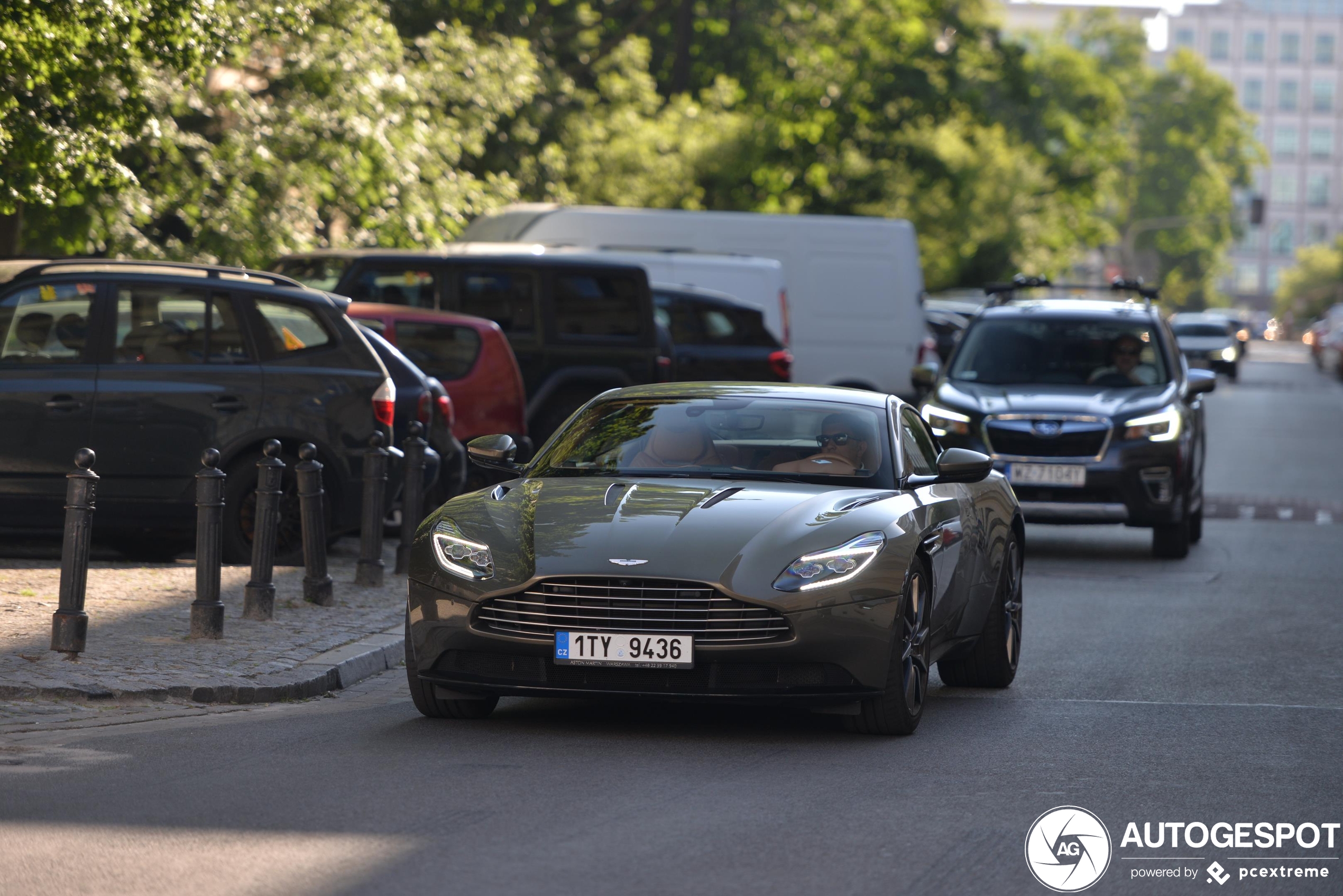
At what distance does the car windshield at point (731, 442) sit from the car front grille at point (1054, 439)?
6.76 m

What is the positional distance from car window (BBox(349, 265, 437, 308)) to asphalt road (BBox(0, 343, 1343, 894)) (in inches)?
329

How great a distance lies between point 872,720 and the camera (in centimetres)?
786

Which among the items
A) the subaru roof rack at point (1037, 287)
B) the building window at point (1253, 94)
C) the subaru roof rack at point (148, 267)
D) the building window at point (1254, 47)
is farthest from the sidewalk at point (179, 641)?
the building window at point (1254, 47)

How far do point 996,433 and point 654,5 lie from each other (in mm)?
26801

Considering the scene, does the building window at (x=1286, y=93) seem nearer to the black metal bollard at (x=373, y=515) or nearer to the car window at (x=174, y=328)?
the car window at (x=174, y=328)

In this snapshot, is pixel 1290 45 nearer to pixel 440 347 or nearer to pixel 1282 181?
pixel 1282 181

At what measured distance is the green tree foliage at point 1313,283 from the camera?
144375 mm

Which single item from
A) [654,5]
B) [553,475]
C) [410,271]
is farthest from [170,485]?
[654,5]

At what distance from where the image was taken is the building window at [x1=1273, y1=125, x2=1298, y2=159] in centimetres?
18225

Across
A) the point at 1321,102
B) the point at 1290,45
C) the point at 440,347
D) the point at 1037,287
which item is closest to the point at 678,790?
the point at 440,347

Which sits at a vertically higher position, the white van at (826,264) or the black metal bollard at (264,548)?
the white van at (826,264)

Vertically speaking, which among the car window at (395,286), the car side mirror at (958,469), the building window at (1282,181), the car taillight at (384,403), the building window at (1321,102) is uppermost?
the building window at (1321,102)

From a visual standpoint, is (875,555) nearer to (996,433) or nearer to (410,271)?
(996,433)

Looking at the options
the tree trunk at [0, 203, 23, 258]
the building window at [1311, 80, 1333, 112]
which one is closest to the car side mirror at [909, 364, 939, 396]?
the tree trunk at [0, 203, 23, 258]
